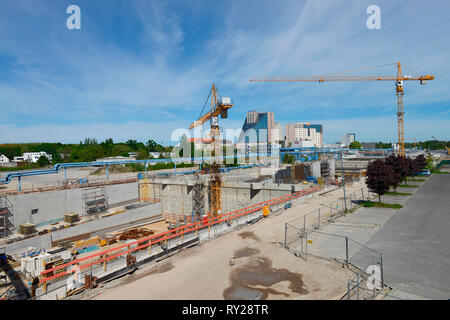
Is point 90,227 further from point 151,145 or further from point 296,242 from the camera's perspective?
point 151,145

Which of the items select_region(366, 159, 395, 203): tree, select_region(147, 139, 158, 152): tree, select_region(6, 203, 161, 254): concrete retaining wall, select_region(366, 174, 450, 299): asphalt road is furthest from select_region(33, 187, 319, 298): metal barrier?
select_region(147, 139, 158, 152): tree

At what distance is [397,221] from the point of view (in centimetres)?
1658

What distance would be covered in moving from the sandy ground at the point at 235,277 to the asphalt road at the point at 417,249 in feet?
6.49

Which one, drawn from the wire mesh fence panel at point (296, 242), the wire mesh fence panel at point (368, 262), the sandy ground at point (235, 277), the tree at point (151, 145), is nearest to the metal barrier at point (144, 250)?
the sandy ground at point (235, 277)

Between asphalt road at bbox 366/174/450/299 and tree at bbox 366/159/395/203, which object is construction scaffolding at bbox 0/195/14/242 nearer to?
asphalt road at bbox 366/174/450/299

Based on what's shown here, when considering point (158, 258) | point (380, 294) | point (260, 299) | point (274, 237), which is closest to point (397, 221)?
point (274, 237)

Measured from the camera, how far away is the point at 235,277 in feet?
29.7

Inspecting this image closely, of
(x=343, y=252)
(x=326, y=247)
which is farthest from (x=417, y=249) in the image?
(x=326, y=247)

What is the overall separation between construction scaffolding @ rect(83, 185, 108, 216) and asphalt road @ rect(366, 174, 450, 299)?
36290 millimetres

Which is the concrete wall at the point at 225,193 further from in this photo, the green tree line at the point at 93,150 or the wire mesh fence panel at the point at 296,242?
the green tree line at the point at 93,150

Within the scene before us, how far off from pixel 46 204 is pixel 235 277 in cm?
3380

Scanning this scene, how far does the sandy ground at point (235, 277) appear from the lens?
8016 millimetres
